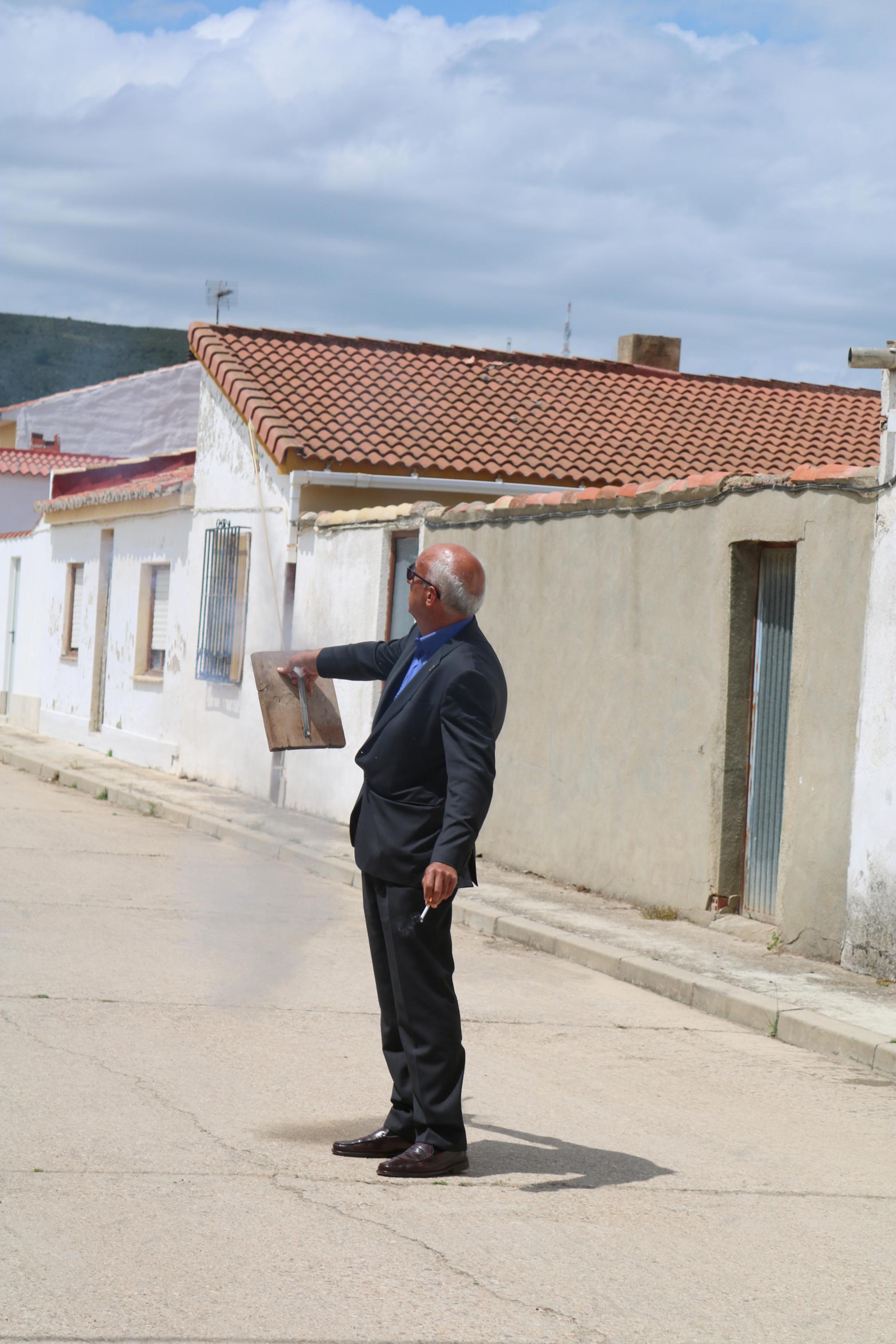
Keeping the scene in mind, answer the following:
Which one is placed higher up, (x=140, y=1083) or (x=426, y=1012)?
(x=426, y=1012)

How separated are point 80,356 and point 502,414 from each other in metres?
31.3

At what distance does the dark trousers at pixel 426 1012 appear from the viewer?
4965 mm

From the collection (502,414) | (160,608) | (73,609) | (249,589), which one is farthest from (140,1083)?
(73,609)

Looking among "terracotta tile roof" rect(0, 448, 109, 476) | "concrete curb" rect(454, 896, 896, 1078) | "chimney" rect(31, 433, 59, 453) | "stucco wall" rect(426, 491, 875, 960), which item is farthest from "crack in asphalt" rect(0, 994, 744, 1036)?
"chimney" rect(31, 433, 59, 453)

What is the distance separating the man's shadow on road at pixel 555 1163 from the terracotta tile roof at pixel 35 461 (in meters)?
30.6

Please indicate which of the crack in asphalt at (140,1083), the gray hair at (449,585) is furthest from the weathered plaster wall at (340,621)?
the gray hair at (449,585)

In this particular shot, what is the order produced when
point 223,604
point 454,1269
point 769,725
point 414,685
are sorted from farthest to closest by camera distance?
point 223,604 → point 769,725 → point 414,685 → point 454,1269

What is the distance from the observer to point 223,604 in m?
17.9

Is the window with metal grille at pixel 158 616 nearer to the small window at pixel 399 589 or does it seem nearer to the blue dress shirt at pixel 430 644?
the small window at pixel 399 589

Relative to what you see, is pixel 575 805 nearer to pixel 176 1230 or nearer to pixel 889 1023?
pixel 889 1023

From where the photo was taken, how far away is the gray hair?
505 cm

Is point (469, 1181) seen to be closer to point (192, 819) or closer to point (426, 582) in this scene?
point (426, 582)

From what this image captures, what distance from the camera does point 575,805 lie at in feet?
36.6

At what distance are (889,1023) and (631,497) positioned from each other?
4.29 metres
